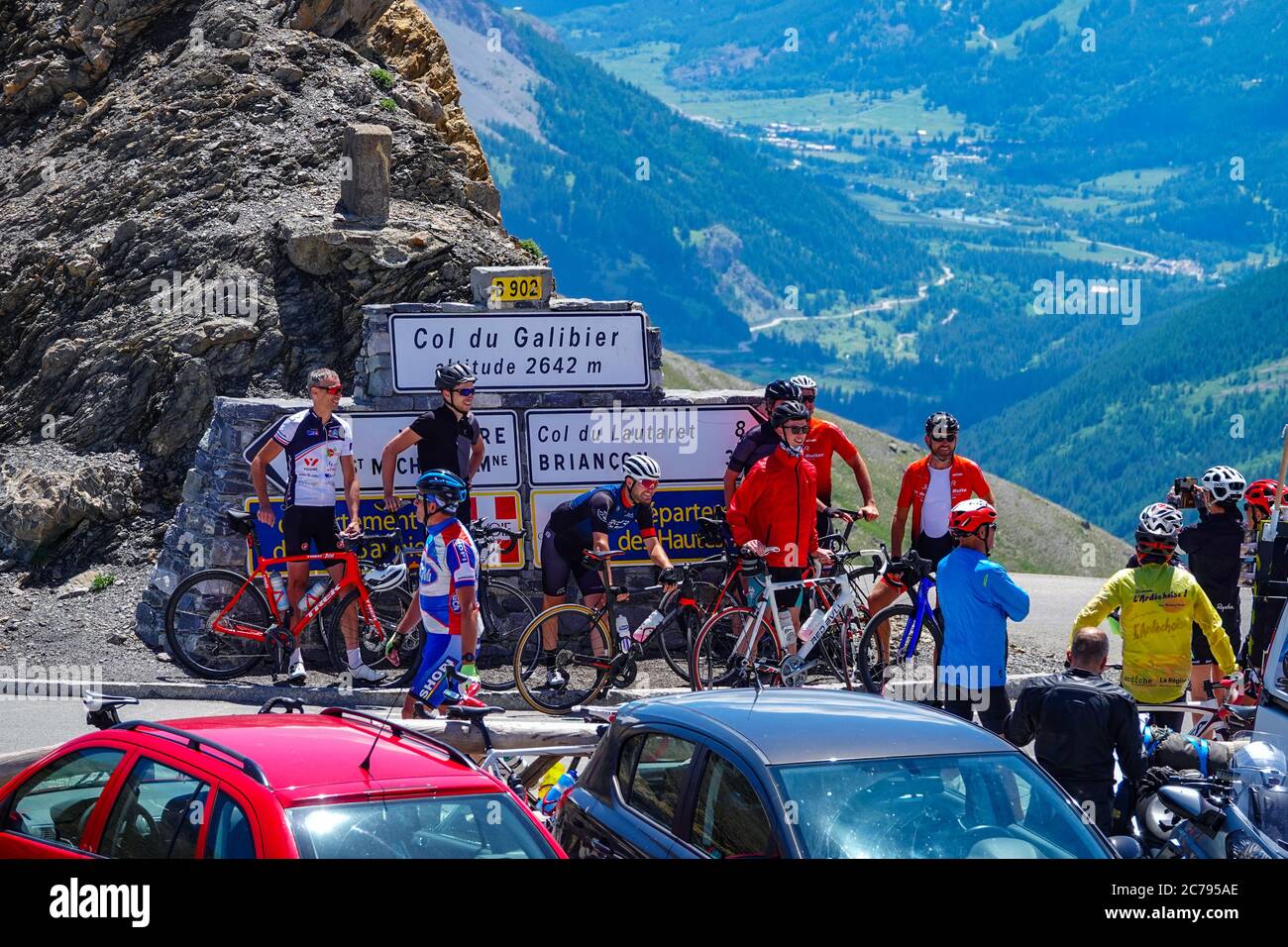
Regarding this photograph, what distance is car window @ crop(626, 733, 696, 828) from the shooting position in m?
6.39

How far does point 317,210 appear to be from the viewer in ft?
62.0

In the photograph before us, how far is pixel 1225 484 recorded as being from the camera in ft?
38.2

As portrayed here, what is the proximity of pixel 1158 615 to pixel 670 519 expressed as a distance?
5.57 meters

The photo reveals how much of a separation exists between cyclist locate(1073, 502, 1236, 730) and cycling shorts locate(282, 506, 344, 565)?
A: 6146 millimetres

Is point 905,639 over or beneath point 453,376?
beneath

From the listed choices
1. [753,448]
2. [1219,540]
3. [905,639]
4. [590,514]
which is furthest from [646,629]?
[1219,540]

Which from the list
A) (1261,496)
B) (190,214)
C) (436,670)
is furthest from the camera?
(190,214)

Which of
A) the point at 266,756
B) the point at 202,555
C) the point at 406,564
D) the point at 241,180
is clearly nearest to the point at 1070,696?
the point at 266,756

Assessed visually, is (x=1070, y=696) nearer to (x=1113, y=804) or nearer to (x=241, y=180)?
(x=1113, y=804)

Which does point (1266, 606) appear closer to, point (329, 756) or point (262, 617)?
point (329, 756)

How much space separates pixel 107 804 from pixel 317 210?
1400cm

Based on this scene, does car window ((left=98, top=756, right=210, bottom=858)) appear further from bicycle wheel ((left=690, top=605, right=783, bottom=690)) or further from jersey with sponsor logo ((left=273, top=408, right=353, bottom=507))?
jersey with sponsor logo ((left=273, top=408, right=353, bottom=507))

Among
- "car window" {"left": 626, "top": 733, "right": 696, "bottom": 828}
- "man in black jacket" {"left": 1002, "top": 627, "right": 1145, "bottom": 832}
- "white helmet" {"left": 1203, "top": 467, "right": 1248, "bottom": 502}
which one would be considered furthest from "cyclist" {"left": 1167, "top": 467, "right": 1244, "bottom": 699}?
"car window" {"left": 626, "top": 733, "right": 696, "bottom": 828}

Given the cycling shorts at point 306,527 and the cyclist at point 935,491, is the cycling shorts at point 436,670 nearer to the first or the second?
the cycling shorts at point 306,527
